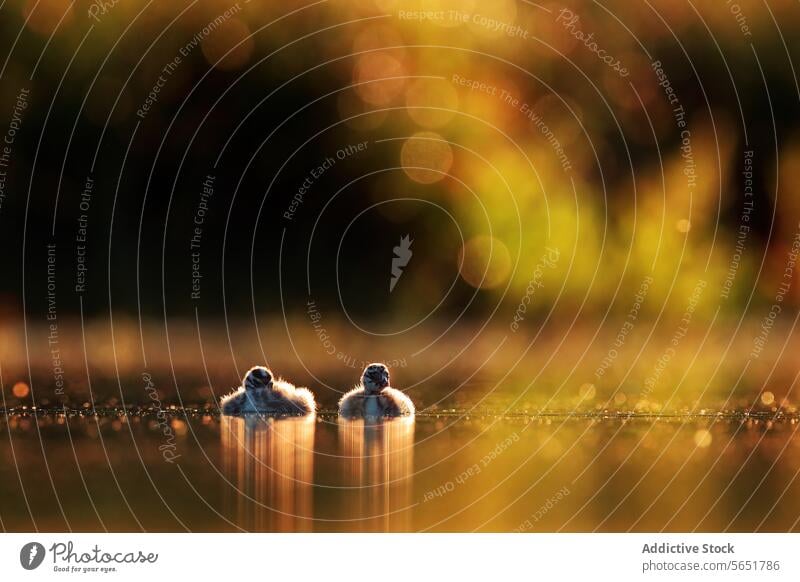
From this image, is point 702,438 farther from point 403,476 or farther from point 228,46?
point 228,46

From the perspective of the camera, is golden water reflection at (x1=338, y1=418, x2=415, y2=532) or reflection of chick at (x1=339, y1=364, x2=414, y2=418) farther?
reflection of chick at (x1=339, y1=364, x2=414, y2=418)

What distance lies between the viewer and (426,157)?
13234 millimetres

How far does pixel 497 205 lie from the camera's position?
13.1 m

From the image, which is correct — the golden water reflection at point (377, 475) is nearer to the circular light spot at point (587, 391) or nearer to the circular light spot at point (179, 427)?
the circular light spot at point (179, 427)

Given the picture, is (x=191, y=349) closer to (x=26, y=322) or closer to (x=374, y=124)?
(x=26, y=322)

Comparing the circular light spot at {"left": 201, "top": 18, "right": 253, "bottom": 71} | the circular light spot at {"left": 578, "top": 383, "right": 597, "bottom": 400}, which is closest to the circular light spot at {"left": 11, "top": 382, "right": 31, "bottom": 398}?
the circular light spot at {"left": 201, "top": 18, "right": 253, "bottom": 71}

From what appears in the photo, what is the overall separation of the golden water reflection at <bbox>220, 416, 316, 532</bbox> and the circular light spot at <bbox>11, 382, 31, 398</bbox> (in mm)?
1910

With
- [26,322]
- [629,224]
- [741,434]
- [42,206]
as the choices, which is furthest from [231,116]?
[741,434]

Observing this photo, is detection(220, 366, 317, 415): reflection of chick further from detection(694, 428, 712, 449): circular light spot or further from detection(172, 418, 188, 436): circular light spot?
detection(694, 428, 712, 449): circular light spot

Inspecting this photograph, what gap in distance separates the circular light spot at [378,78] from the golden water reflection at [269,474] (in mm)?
3876

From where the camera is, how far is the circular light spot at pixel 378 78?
1240 centimetres

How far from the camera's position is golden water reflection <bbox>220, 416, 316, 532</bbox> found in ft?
23.5

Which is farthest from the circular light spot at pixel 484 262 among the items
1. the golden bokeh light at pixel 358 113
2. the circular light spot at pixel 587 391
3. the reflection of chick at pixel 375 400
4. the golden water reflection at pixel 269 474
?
the golden water reflection at pixel 269 474

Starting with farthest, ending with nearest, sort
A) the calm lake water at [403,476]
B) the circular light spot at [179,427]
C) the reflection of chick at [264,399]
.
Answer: the reflection of chick at [264,399], the circular light spot at [179,427], the calm lake water at [403,476]
